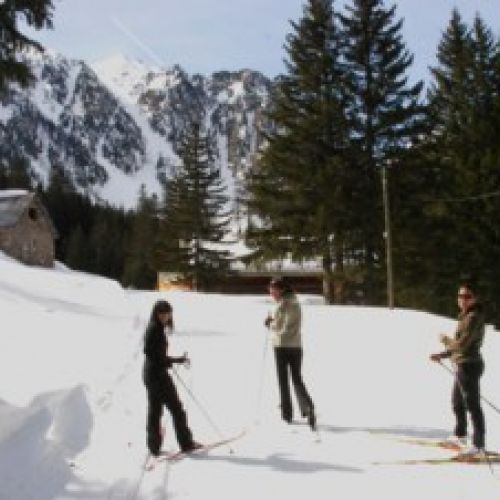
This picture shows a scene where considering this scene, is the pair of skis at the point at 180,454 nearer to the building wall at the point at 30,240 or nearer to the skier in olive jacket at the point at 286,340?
the skier in olive jacket at the point at 286,340

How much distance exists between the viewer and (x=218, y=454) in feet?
33.0

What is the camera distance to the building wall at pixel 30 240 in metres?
52.0

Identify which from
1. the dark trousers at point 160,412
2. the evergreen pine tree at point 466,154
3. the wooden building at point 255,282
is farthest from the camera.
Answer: the wooden building at point 255,282

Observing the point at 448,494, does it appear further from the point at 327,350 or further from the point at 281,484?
the point at 327,350

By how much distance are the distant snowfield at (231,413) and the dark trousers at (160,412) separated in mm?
294

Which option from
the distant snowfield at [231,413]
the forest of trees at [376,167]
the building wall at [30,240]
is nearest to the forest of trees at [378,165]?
the forest of trees at [376,167]

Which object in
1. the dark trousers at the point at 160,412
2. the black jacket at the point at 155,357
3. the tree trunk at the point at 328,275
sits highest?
the tree trunk at the point at 328,275

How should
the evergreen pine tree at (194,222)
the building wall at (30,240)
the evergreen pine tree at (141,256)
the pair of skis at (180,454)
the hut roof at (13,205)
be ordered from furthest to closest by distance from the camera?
the evergreen pine tree at (141,256) → the evergreen pine tree at (194,222) → the hut roof at (13,205) → the building wall at (30,240) → the pair of skis at (180,454)

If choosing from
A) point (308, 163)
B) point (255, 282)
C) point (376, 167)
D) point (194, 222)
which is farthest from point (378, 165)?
point (255, 282)

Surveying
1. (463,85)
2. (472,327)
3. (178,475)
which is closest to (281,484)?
(178,475)

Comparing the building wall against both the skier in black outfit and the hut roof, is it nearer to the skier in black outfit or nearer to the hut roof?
the hut roof

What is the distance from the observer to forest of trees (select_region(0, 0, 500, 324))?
36688 millimetres

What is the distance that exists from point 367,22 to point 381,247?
35.5 feet

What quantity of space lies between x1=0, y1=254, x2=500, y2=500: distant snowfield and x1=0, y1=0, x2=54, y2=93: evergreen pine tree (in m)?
5.04
